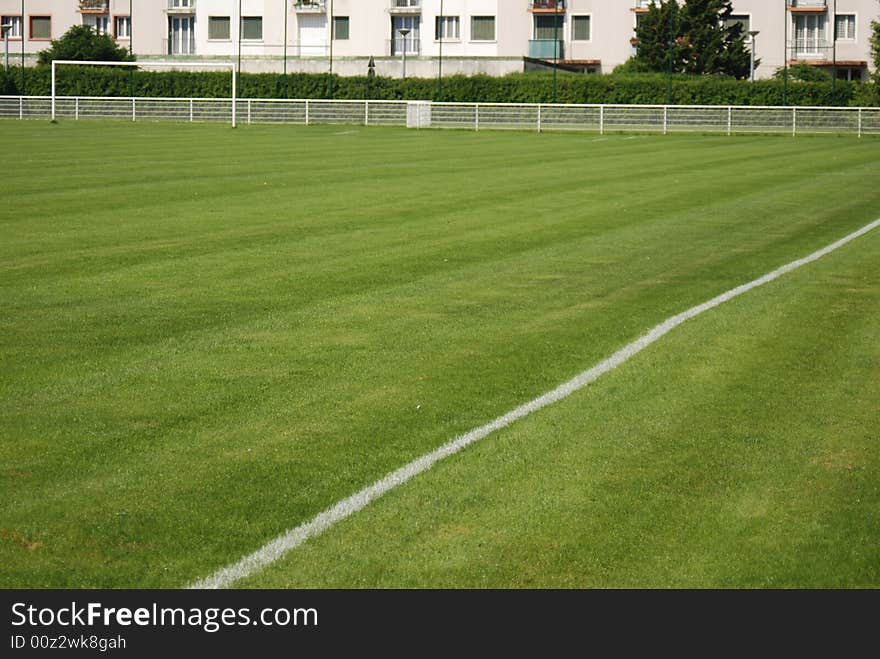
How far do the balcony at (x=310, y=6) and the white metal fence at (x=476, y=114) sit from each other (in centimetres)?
2389

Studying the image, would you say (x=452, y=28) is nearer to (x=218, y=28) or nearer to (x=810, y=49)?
(x=218, y=28)

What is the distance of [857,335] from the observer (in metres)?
11.6

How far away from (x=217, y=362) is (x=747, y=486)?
4239 millimetres

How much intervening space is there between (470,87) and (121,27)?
36957 mm

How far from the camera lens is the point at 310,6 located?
89.6 m

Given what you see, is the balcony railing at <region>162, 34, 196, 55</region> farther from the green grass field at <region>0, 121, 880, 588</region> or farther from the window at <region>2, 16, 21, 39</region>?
the green grass field at <region>0, 121, 880, 588</region>

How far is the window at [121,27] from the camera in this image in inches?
3829

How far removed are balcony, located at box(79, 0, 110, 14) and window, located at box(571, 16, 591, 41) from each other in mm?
32185

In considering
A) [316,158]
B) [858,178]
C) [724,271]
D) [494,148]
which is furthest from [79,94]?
[724,271]

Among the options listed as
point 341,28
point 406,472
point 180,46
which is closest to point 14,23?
point 180,46

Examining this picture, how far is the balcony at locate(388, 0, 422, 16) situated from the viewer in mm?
89188
